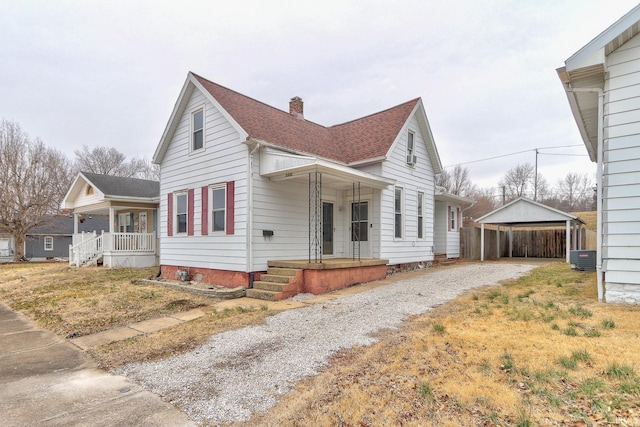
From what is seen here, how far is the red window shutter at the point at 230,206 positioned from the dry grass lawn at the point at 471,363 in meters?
3.04

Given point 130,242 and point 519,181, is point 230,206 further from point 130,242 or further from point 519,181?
point 519,181

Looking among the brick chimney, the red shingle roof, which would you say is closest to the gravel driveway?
the red shingle roof

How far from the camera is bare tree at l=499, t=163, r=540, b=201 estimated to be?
45.1 m

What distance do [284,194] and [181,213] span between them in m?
4.27

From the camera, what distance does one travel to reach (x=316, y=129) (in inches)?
553

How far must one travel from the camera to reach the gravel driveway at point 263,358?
3.40 m

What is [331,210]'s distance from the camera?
38.8 ft

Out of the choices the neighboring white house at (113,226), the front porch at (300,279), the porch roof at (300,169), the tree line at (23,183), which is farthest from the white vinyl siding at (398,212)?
the tree line at (23,183)

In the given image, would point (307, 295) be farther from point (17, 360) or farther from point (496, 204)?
point (496, 204)

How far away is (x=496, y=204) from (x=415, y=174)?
37.3 meters

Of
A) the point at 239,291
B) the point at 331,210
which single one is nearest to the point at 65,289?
the point at 239,291

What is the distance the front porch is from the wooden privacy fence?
11128 millimetres

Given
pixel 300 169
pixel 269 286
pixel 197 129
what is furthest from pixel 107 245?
pixel 300 169

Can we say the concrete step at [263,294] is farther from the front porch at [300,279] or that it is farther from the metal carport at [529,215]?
the metal carport at [529,215]
